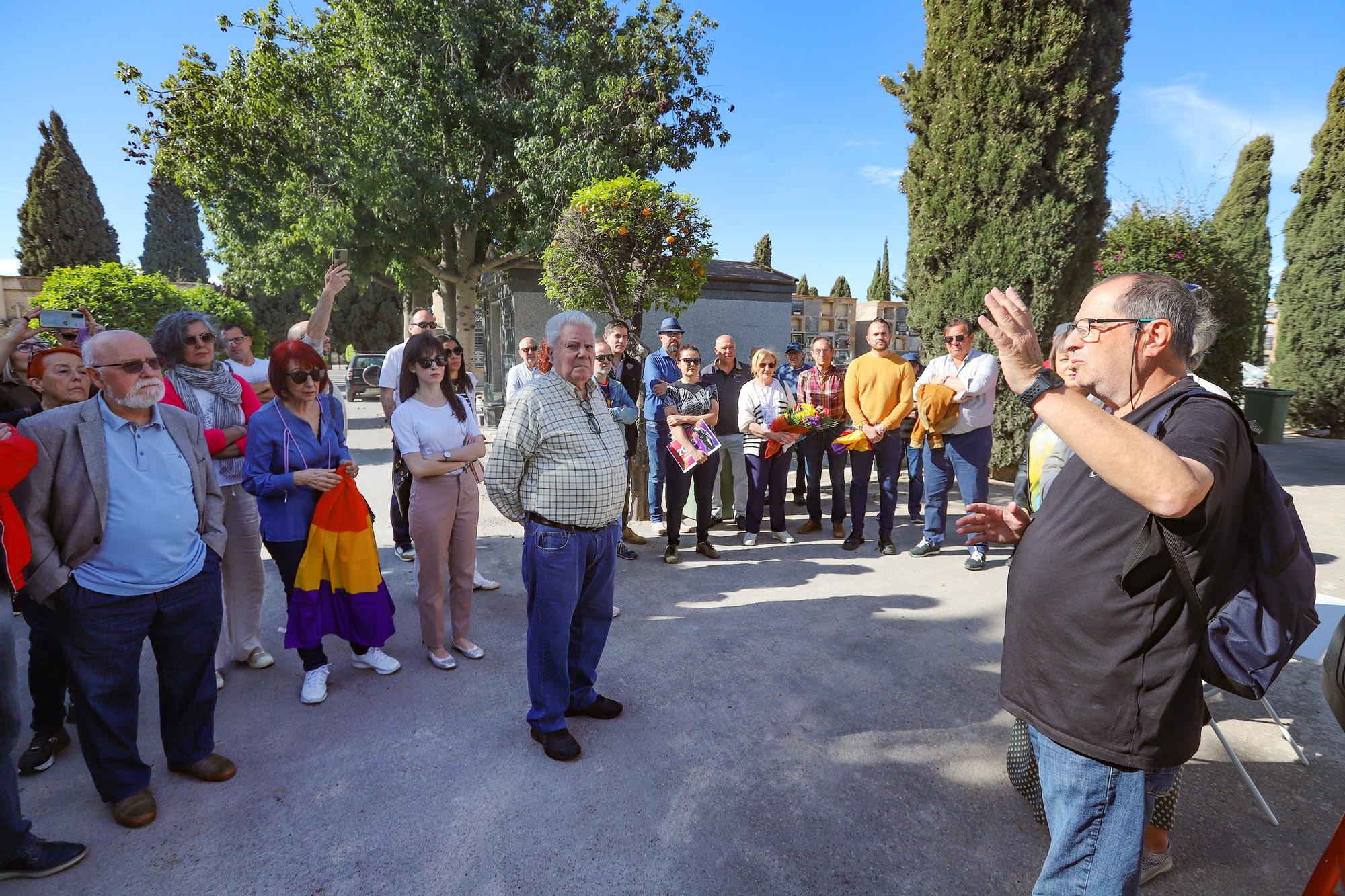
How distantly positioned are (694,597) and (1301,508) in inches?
294

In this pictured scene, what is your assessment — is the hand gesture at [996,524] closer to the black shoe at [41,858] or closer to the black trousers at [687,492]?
the black shoe at [41,858]

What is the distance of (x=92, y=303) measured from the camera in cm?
1005

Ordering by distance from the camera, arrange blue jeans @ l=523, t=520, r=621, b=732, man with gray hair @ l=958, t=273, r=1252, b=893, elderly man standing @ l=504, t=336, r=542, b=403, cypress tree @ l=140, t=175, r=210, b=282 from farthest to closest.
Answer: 1. cypress tree @ l=140, t=175, r=210, b=282
2. elderly man standing @ l=504, t=336, r=542, b=403
3. blue jeans @ l=523, t=520, r=621, b=732
4. man with gray hair @ l=958, t=273, r=1252, b=893

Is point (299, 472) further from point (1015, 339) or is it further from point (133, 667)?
point (1015, 339)

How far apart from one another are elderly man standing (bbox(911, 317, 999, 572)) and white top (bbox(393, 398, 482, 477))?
13.6ft

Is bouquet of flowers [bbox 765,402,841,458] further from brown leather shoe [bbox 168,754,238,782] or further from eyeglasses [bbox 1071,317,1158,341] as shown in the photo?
brown leather shoe [bbox 168,754,238,782]

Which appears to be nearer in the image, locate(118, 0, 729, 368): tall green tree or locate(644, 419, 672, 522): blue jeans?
locate(644, 419, 672, 522): blue jeans

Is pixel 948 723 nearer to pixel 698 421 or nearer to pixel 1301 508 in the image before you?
pixel 698 421

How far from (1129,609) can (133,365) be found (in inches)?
138

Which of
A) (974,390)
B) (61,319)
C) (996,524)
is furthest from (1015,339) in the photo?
(974,390)

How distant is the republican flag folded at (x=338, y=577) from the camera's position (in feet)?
11.7

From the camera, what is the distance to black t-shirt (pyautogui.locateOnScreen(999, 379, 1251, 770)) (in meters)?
1.55

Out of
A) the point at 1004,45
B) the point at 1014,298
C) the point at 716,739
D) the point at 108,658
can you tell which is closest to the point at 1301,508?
the point at 1004,45

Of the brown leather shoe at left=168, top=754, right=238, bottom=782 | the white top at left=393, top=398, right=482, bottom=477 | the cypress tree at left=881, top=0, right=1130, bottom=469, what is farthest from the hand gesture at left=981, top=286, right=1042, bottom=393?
the cypress tree at left=881, top=0, right=1130, bottom=469
